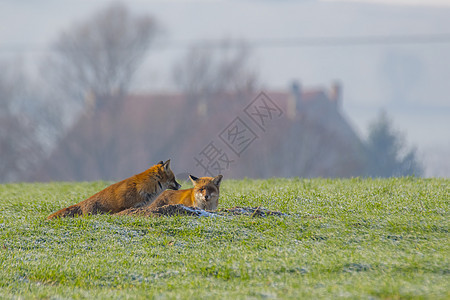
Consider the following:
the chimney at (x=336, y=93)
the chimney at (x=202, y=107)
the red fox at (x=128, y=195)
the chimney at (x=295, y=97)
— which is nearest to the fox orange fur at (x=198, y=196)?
the red fox at (x=128, y=195)

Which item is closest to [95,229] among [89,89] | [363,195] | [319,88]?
[363,195]

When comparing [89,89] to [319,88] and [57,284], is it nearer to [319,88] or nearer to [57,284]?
[319,88]

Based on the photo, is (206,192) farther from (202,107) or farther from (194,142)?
(202,107)

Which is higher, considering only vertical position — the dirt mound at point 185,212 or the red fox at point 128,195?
the red fox at point 128,195

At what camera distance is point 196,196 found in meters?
11.8

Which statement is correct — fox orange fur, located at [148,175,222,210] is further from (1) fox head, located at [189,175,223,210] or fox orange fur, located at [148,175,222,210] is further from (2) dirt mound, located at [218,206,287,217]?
(2) dirt mound, located at [218,206,287,217]

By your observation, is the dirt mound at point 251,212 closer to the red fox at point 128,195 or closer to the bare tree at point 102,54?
the red fox at point 128,195

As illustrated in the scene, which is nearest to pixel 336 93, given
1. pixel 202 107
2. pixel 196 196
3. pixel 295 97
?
pixel 295 97

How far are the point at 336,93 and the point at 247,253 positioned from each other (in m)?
59.7

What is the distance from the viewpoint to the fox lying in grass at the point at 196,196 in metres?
11.6

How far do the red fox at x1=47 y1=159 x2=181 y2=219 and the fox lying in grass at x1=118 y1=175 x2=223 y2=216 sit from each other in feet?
0.63

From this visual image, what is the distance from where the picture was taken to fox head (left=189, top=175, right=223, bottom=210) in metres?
11.6

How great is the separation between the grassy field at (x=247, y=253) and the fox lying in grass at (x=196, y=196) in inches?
34.7

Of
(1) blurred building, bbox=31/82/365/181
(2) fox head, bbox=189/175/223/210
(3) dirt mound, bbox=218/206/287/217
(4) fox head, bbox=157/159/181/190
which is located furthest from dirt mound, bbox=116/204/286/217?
(1) blurred building, bbox=31/82/365/181
